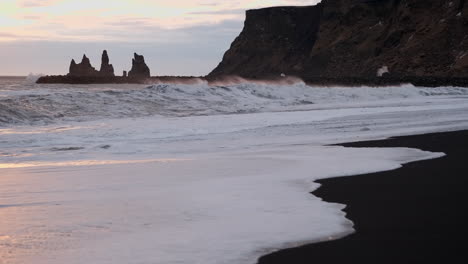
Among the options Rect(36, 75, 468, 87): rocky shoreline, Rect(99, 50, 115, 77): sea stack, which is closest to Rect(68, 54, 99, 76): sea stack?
Rect(99, 50, 115, 77): sea stack

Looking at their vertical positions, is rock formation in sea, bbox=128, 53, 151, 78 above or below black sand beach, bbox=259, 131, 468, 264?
above

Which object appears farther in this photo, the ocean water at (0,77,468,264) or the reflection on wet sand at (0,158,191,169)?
the reflection on wet sand at (0,158,191,169)

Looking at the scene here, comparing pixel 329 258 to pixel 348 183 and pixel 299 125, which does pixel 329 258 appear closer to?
pixel 348 183

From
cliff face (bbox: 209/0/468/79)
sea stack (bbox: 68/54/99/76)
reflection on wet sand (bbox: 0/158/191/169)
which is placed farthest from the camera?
sea stack (bbox: 68/54/99/76)

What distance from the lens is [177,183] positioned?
7.27 m

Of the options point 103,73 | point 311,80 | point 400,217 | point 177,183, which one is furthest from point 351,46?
point 400,217

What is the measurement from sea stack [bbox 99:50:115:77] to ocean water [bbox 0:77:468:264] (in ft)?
459

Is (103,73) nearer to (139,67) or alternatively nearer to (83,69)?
(83,69)

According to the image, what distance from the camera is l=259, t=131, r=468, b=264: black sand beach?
4266 millimetres

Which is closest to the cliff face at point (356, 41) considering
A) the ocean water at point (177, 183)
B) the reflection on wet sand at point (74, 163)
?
the ocean water at point (177, 183)

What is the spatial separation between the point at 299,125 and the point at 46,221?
11162mm

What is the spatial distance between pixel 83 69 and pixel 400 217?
153939 mm

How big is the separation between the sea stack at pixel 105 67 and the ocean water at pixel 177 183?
140052 millimetres

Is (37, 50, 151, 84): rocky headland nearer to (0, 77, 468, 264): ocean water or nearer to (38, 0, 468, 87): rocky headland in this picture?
(38, 0, 468, 87): rocky headland
